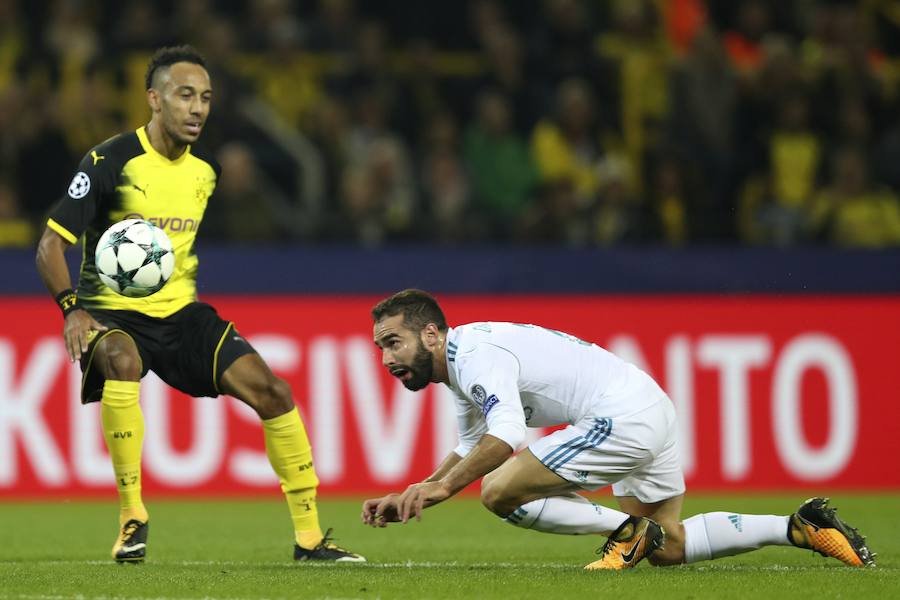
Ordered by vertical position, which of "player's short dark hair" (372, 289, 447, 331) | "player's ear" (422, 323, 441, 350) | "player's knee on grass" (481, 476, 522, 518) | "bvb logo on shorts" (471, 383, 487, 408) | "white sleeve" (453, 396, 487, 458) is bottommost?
"player's knee on grass" (481, 476, 522, 518)

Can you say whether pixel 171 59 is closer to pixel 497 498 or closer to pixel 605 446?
pixel 497 498

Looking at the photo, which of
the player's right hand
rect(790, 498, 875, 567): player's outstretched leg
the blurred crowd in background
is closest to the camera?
rect(790, 498, 875, 567): player's outstretched leg

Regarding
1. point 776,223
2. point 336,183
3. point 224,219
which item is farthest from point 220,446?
point 776,223

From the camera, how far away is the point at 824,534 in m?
6.36

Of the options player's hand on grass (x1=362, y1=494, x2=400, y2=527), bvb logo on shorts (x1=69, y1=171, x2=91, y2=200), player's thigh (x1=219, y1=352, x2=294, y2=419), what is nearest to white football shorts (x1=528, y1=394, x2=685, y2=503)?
player's hand on grass (x1=362, y1=494, x2=400, y2=527)

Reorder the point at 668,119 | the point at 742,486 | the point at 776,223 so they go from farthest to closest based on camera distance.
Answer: the point at 668,119
the point at 776,223
the point at 742,486

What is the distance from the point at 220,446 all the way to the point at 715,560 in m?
4.74

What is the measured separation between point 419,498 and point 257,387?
169cm

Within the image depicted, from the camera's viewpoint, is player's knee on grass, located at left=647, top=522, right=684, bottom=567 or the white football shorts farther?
player's knee on grass, located at left=647, top=522, right=684, bottom=567

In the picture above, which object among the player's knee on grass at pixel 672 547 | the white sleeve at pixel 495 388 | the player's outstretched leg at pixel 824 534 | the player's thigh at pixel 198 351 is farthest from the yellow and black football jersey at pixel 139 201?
the player's outstretched leg at pixel 824 534

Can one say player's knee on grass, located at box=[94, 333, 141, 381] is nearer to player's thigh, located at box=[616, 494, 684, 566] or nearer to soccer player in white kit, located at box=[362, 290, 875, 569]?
soccer player in white kit, located at box=[362, 290, 875, 569]

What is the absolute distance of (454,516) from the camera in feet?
32.4

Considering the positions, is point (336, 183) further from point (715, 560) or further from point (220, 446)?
point (715, 560)

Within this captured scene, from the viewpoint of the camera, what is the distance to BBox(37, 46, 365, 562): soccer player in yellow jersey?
22.6 feet
